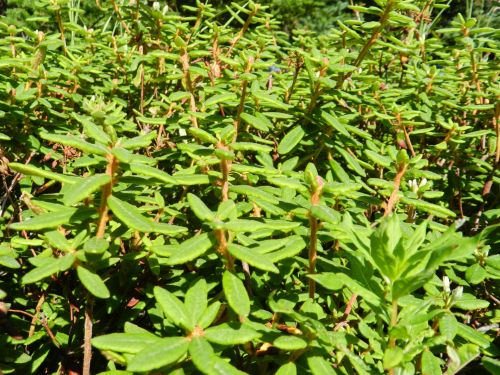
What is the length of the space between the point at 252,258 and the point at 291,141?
0.87 metres

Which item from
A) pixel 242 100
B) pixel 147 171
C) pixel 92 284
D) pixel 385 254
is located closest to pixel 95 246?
pixel 92 284

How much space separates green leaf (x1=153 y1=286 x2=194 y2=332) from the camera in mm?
1136

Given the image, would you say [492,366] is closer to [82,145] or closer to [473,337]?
[473,337]

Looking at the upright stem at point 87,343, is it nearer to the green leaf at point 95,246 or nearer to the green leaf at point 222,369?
the green leaf at point 95,246

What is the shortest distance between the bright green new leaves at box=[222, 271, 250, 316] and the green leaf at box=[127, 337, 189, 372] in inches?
5.8

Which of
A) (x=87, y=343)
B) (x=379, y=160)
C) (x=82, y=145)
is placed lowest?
(x=87, y=343)

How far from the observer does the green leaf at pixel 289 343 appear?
1.13m

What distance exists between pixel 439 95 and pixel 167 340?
7.31ft

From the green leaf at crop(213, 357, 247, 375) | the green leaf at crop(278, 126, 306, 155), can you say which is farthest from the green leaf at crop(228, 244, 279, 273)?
the green leaf at crop(278, 126, 306, 155)

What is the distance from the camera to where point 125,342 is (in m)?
1.16

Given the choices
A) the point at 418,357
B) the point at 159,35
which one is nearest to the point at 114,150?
the point at 418,357

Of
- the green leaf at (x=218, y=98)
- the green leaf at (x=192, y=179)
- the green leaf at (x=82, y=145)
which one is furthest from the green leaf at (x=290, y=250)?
the green leaf at (x=218, y=98)

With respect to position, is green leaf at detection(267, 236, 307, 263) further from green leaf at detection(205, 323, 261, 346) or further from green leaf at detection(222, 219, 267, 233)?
green leaf at detection(205, 323, 261, 346)

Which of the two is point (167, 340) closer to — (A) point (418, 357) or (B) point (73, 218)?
(B) point (73, 218)
